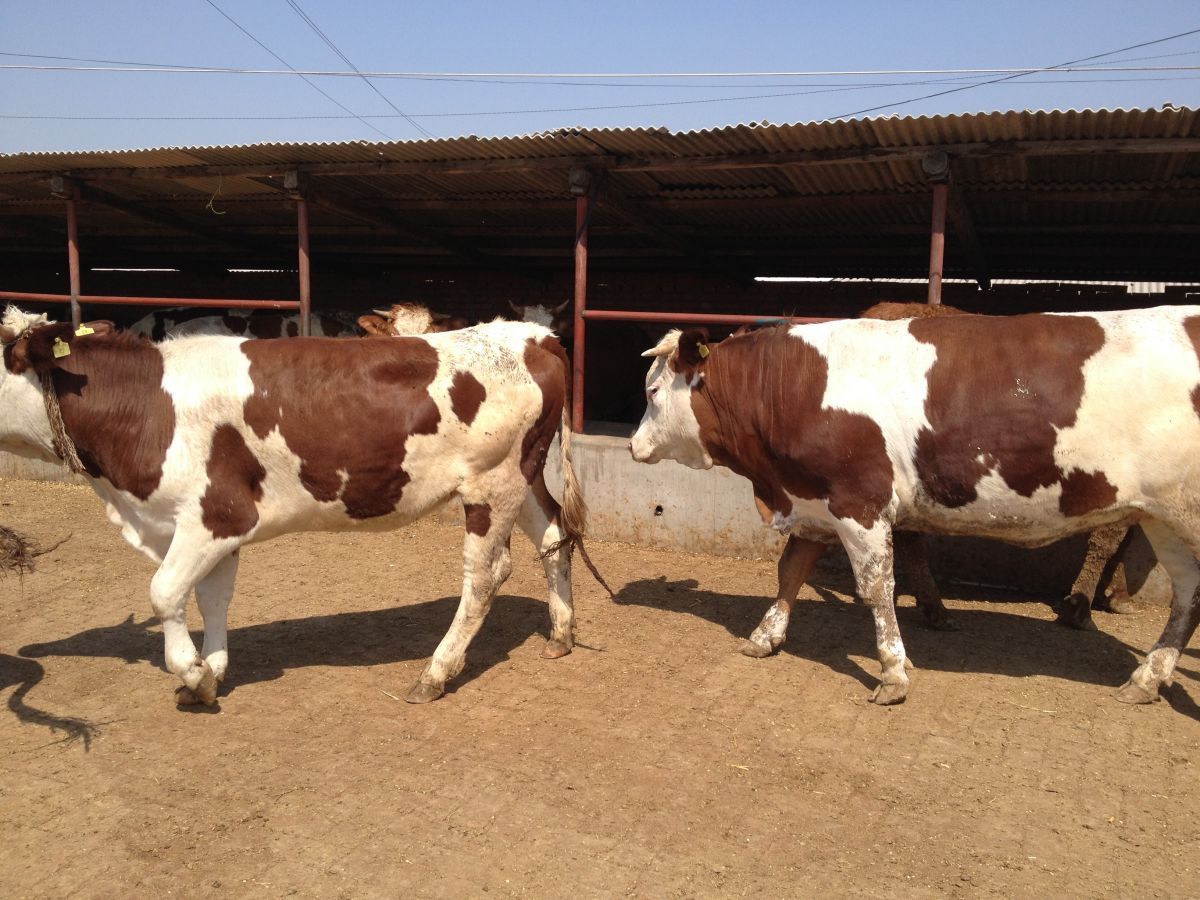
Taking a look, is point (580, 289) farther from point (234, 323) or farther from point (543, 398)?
point (234, 323)

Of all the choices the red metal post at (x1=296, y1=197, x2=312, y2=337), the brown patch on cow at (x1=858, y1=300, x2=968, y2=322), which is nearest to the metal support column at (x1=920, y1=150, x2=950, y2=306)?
the brown patch on cow at (x1=858, y1=300, x2=968, y2=322)

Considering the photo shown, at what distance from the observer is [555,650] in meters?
5.56

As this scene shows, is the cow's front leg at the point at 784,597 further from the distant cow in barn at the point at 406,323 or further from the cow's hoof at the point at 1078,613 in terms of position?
the distant cow in barn at the point at 406,323

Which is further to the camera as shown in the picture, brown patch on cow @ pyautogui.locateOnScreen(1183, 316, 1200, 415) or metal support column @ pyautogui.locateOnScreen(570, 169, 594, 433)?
metal support column @ pyautogui.locateOnScreen(570, 169, 594, 433)

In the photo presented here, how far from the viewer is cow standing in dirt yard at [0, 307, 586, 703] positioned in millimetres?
4660

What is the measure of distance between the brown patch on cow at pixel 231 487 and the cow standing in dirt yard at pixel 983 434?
2615 mm

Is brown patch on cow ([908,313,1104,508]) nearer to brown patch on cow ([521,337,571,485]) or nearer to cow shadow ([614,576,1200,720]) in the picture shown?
cow shadow ([614,576,1200,720])

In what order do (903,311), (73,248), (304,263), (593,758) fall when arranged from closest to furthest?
(593,758)
(903,311)
(304,263)
(73,248)

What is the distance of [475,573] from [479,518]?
282 mm

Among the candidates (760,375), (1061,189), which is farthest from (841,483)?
(1061,189)

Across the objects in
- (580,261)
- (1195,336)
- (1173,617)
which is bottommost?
(1173,617)

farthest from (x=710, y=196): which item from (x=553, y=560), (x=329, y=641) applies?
(x=329, y=641)

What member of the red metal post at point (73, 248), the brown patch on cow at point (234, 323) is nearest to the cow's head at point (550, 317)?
the brown patch on cow at point (234, 323)

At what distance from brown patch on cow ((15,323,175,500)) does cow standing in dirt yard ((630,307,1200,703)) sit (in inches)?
120
